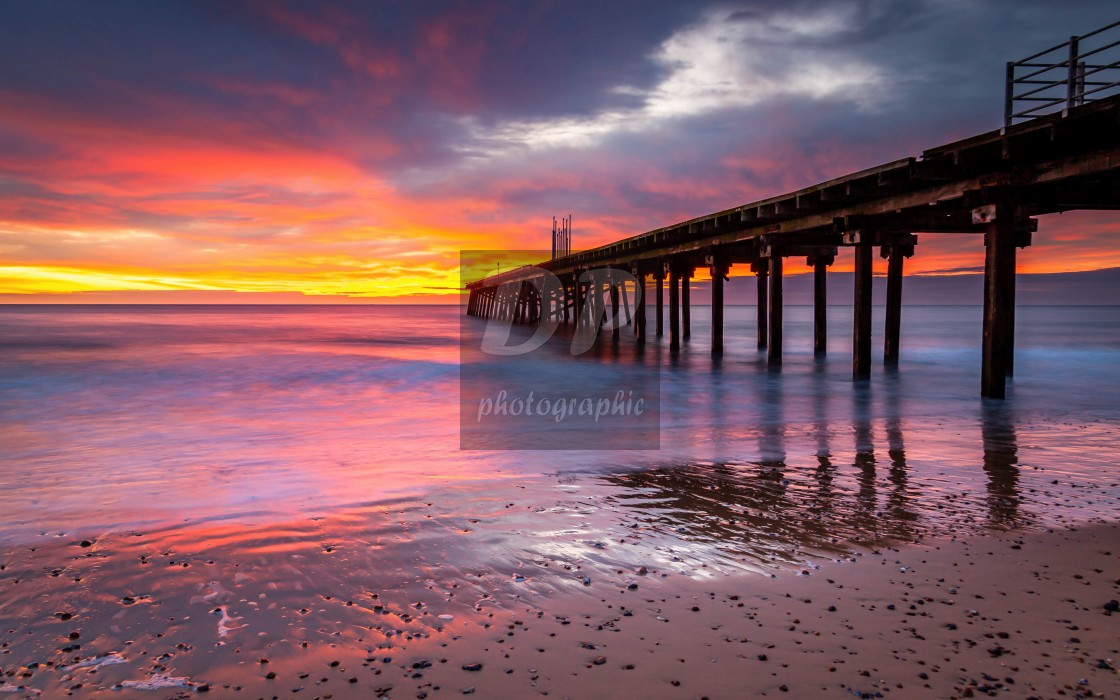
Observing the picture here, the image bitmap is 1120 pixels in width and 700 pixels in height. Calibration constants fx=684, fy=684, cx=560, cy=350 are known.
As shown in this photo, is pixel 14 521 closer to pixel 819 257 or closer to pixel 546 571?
pixel 546 571

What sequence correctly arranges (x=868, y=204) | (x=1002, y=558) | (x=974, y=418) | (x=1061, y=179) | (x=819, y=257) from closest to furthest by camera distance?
(x=1002, y=558)
(x=1061, y=179)
(x=974, y=418)
(x=868, y=204)
(x=819, y=257)

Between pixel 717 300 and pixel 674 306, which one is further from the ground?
pixel 717 300

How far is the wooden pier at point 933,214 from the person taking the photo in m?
9.01

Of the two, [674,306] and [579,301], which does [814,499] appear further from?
[579,301]

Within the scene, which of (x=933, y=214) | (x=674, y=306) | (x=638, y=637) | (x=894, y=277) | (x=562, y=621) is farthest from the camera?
(x=674, y=306)

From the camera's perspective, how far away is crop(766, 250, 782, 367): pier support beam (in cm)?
1806

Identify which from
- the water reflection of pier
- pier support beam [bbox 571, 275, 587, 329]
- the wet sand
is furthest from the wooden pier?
pier support beam [bbox 571, 275, 587, 329]

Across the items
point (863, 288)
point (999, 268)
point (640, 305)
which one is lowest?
point (640, 305)

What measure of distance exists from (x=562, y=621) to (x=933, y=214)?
1380 centimetres

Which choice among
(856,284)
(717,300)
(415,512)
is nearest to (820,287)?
(717,300)

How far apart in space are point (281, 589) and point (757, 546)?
282cm

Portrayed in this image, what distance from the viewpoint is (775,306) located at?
18.5 m

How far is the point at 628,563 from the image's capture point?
403 cm

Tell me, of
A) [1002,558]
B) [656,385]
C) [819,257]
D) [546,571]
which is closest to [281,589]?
[546,571]
